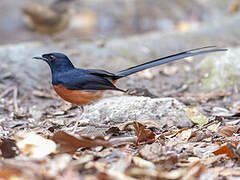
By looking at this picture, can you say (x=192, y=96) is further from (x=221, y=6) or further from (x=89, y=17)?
(x=221, y=6)

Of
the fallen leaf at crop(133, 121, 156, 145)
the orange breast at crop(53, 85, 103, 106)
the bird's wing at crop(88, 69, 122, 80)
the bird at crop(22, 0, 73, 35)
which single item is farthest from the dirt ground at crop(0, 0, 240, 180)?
the bird's wing at crop(88, 69, 122, 80)

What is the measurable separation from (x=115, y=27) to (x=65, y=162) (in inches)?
436

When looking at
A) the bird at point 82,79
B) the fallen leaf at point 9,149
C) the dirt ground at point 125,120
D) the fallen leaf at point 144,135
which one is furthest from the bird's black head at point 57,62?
the fallen leaf at point 9,149

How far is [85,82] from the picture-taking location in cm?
414

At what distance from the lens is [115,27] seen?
42.4ft

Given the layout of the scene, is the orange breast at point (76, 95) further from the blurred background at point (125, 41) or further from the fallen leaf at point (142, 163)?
the blurred background at point (125, 41)

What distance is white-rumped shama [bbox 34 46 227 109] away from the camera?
4098 mm

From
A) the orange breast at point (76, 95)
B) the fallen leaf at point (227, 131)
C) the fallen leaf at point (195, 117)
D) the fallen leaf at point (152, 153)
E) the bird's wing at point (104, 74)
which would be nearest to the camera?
the fallen leaf at point (152, 153)

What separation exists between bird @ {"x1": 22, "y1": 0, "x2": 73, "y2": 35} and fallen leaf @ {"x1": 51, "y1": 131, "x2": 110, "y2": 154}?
8360 mm

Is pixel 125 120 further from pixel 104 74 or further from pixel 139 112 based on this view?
pixel 104 74

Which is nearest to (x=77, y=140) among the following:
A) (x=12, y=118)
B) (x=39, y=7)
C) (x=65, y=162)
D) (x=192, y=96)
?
(x=65, y=162)

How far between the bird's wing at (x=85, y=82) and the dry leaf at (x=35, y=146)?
1.48 meters

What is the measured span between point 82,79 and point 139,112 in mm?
725

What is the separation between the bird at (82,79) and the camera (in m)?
4.10
